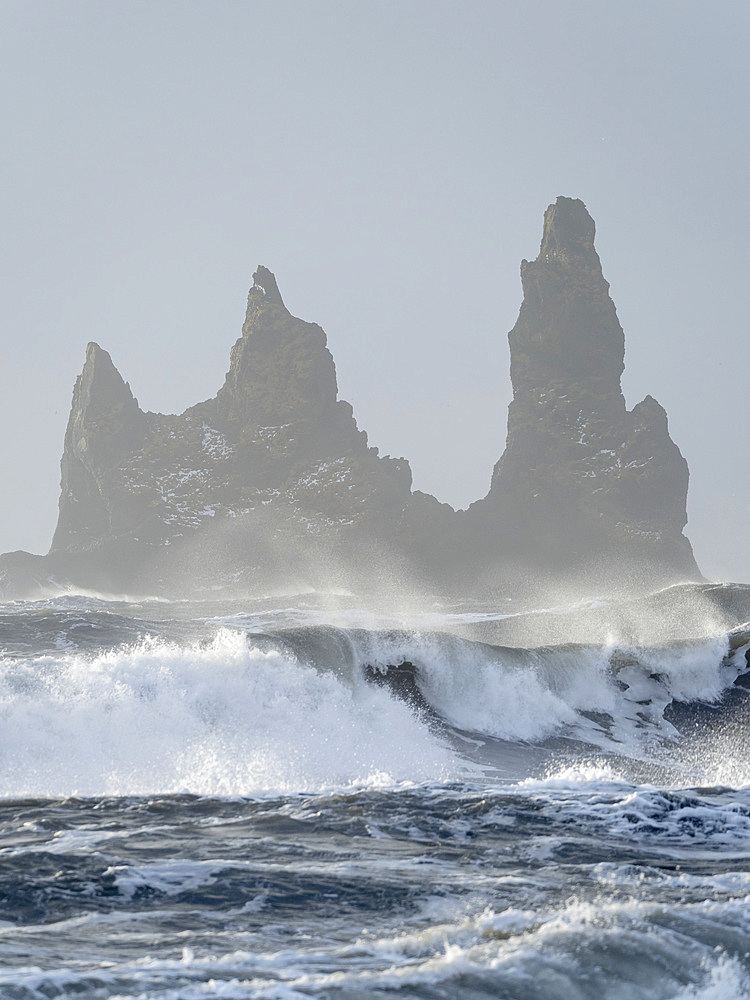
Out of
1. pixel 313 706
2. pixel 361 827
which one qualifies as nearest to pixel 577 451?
pixel 313 706

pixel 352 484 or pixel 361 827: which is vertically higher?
pixel 352 484

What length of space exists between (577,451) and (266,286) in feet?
141

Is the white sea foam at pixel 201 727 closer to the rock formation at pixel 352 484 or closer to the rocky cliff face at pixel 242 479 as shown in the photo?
the rock formation at pixel 352 484

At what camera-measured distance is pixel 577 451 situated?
340 feet

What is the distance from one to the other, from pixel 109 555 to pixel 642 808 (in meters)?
103

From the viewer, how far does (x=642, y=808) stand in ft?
34.2

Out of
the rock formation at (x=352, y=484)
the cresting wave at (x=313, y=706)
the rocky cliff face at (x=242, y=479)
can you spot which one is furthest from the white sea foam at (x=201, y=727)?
the rocky cliff face at (x=242, y=479)

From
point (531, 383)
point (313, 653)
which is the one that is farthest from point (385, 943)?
point (531, 383)

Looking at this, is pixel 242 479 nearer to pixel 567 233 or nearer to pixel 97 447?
pixel 97 447

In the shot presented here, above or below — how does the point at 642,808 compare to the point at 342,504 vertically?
below

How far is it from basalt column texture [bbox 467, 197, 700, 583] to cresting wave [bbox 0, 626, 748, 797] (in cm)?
7229

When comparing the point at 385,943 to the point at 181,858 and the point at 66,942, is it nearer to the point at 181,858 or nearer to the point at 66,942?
the point at 66,942

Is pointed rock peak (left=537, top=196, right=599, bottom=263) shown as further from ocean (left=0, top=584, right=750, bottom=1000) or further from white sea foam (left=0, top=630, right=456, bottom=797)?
white sea foam (left=0, top=630, right=456, bottom=797)

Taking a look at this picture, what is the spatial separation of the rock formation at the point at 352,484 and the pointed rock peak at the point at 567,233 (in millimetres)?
236
